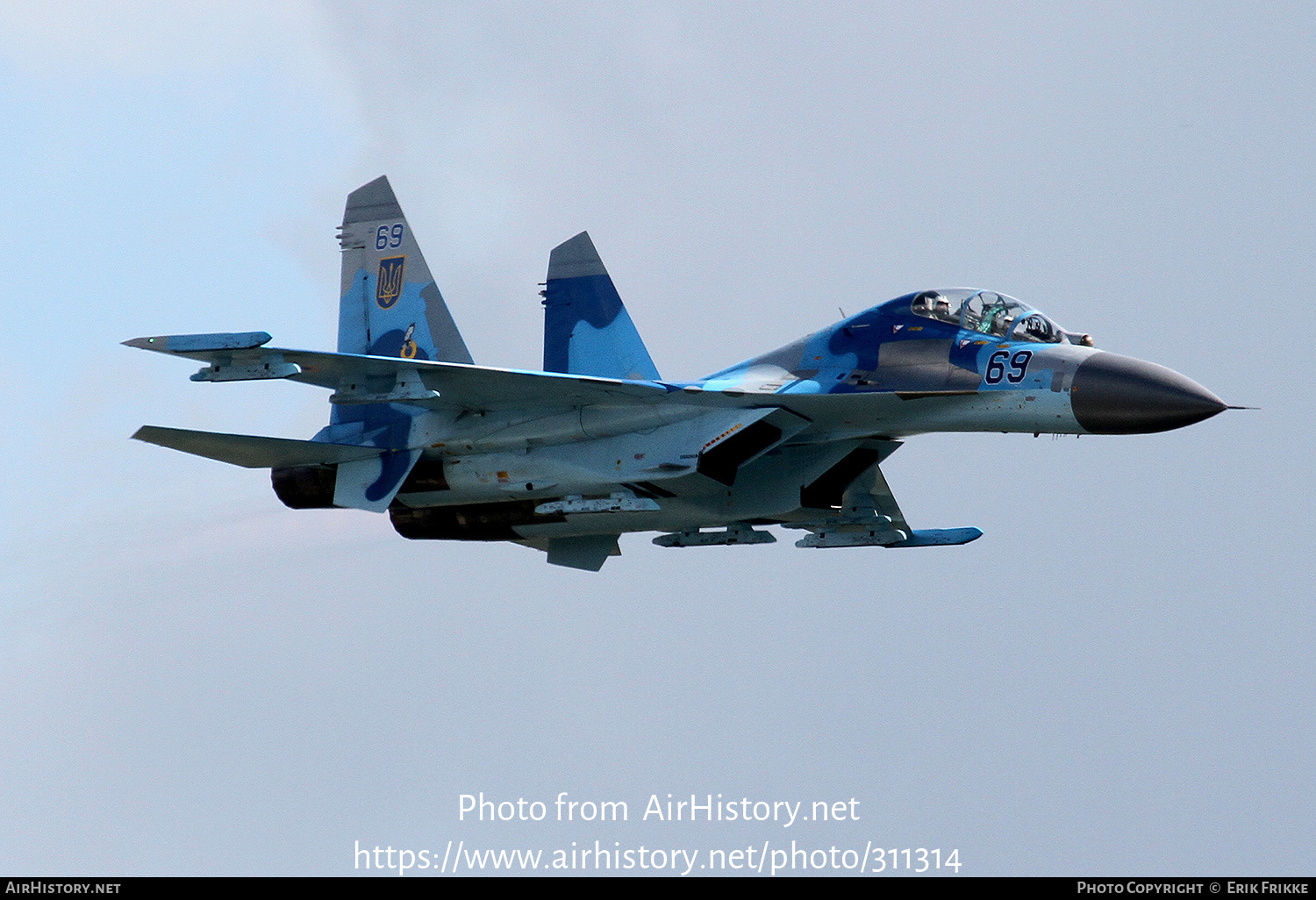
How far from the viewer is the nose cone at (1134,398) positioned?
21453mm

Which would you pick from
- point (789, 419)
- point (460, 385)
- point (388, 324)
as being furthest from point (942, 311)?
point (388, 324)

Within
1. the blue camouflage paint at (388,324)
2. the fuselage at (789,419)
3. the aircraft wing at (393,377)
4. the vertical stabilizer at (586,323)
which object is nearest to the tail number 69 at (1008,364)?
the fuselage at (789,419)

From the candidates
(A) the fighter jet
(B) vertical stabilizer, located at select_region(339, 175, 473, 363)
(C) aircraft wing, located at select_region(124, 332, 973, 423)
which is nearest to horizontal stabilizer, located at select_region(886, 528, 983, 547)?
(A) the fighter jet

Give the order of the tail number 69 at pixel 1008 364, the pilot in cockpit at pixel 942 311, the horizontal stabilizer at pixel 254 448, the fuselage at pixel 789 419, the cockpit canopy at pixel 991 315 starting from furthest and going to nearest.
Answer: the horizontal stabilizer at pixel 254 448
the pilot in cockpit at pixel 942 311
the cockpit canopy at pixel 991 315
the tail number 69 at pixel 1008 364
the fuselage at pixel 789 419

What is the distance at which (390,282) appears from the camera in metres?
28.0

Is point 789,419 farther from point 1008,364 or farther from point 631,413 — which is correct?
point 1008,364

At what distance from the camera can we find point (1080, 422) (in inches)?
863

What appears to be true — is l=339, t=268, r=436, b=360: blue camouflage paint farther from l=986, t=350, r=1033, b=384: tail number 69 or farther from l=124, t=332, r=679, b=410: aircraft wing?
l=986, t=350, r=1033, b=384: tail number 69

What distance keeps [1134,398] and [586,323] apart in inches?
345

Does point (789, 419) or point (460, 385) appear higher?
point (460, 385)

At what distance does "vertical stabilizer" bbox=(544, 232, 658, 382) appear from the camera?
26.8 m

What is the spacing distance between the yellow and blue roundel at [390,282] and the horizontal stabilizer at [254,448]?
2.99 metres

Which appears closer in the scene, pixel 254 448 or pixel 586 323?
pixel 254 448

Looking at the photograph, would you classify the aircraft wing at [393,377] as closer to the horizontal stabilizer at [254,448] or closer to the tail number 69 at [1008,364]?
the horizontal stabilizer at [254,448]
